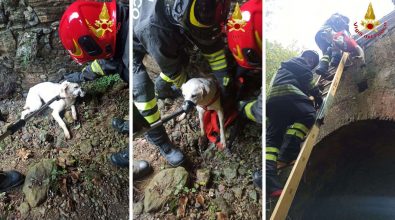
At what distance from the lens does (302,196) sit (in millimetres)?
1912

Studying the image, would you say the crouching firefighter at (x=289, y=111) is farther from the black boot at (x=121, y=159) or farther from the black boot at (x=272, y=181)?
the black boot at (x=121, y=159)

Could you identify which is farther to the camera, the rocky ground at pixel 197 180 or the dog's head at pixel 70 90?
the dog's head at pixel 70 90

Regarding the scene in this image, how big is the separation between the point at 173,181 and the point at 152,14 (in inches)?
31.9

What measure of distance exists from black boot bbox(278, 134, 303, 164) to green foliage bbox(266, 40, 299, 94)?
0.26 meters

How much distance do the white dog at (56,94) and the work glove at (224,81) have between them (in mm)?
757

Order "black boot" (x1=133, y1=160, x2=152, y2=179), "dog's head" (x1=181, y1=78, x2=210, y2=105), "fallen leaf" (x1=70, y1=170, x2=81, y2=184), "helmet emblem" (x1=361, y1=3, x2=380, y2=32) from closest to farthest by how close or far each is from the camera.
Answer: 1. "helmet emblem" (x1=361, y1=3, x2=380, y2=32)
2. "dog's head" (x1=181, y1=78, x2=210, y2=105)
3. "black boot" (x1=133, y1=160, x2=152, y2=179)
4. "fallen leaf" (x1=70, y1=170, x2=81, y2=184)

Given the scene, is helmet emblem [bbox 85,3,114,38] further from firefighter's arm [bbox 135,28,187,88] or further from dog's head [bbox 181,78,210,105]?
dog's head [bbox 181,78,210,105]

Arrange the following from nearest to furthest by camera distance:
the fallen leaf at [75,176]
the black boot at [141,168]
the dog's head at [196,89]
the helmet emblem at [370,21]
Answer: the helmet emblem at [370,21], the dog's head at [196,89], the black boot at [141,168], the fallen leaf at [75,176]

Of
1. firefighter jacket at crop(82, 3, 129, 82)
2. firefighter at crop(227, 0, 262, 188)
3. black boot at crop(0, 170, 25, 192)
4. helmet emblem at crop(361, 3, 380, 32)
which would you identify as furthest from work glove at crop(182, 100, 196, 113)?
black boot at crop(0, 170, 25, 192)

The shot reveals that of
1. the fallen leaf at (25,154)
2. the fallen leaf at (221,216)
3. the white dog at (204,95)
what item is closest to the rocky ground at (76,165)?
the fallen leaf at (25,154)

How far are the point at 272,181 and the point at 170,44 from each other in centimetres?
79

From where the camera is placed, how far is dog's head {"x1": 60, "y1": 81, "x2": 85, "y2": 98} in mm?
2168

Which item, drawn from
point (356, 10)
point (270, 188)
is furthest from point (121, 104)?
point (356, 10)

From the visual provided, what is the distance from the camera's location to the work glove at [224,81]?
189cm
